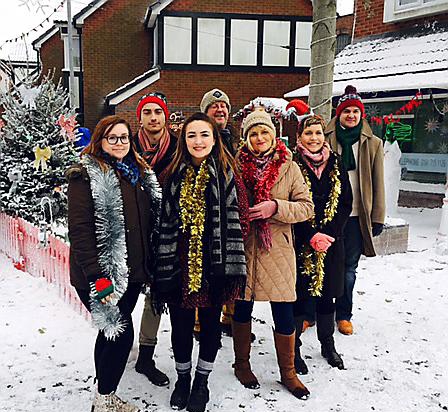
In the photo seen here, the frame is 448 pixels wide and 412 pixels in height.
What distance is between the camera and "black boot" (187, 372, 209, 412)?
3.04 meters

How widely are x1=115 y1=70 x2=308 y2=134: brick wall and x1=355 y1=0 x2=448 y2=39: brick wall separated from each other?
559cm

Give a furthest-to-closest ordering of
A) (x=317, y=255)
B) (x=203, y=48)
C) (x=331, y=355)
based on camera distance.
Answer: (x=203, y=48), (x=331, y=355), (x=317, y=255)

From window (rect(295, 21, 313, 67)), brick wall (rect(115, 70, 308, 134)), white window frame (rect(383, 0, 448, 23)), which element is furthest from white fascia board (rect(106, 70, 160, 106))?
white window frame (rect(383, 0, 448, 23))

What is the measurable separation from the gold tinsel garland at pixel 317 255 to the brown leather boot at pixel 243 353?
0.58 metres

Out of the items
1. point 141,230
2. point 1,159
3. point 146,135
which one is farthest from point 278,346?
point 1,159

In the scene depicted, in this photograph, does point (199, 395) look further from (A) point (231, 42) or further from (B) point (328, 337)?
(A) point (231, 42)

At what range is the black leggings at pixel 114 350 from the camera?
282cm

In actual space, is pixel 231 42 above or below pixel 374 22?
above

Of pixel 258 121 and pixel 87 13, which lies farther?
pixel 87 13

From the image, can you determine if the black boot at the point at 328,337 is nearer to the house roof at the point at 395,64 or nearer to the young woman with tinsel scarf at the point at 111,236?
the young woman with tinsel scarf at the point at 111,236

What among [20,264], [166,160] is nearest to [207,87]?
[20,264]

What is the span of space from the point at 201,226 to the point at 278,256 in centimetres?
63

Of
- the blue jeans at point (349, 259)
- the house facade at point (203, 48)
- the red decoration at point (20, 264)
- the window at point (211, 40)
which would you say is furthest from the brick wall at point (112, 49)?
the blue jeans at point (349, 259)

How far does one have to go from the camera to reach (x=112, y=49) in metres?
18.3
